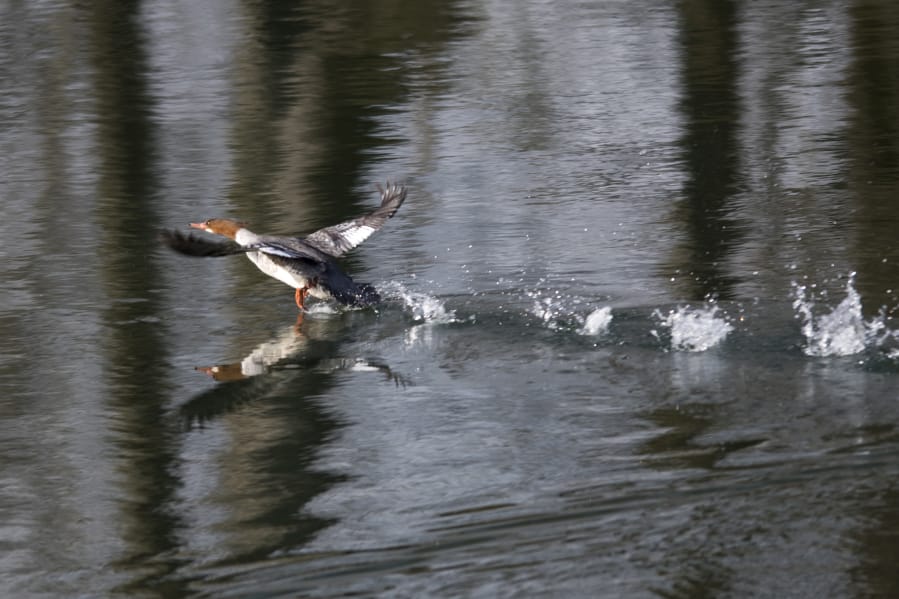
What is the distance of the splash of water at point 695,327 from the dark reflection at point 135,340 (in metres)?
2.34

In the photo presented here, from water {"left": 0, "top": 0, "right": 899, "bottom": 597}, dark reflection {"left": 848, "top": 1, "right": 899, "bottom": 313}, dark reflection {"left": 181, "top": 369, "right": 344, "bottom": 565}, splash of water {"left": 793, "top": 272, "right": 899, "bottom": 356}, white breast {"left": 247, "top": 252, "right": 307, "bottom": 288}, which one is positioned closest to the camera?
water {"left": 0, "top": 0, "right": 899, "bottom": 597}

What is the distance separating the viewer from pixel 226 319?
321 inches

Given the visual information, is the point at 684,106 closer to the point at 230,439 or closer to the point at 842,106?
the point at 842,106

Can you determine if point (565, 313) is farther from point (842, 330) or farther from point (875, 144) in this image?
point (875, 144)

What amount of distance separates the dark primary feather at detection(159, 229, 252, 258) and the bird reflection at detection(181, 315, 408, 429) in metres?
0.50

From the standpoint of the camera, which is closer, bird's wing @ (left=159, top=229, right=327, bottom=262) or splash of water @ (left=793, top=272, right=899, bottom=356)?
splash of water @ (left=793, top=272, right=899, bottom=356)

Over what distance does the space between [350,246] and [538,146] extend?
348 centimetres

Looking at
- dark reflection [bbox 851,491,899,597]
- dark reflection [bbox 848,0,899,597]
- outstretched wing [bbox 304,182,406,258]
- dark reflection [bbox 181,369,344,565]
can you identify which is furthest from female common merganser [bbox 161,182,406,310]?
dark reflection [bbox 851,491,899,597]

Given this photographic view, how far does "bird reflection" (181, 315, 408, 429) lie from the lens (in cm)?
686

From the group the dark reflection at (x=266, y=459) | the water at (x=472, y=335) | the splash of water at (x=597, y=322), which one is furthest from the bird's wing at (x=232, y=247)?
the splash of water at (x=597, y=322)

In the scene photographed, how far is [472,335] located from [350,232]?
144 cm

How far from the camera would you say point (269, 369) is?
7.30 meters

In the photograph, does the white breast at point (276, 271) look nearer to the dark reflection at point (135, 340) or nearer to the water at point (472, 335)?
the water at point (472, 335)

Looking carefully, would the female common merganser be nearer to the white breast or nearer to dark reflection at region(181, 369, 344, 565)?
the white breast
